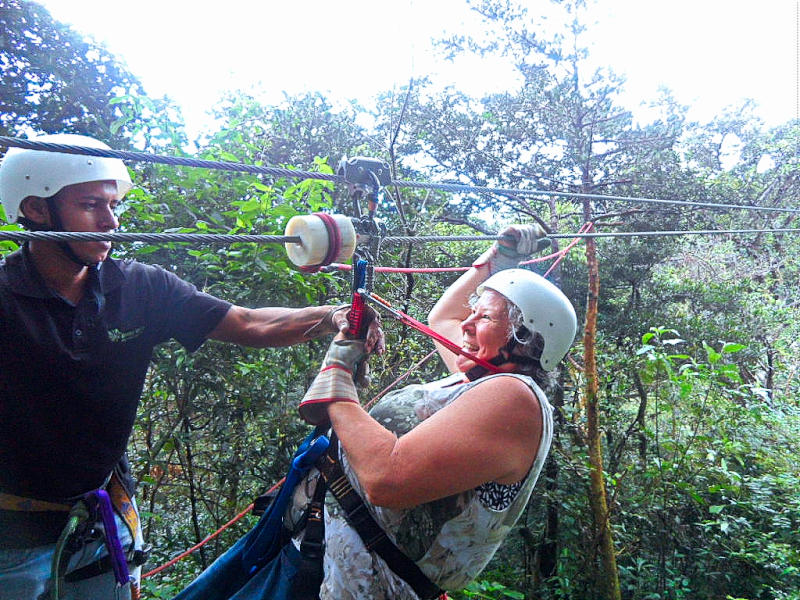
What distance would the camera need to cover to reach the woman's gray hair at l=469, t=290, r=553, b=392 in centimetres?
156

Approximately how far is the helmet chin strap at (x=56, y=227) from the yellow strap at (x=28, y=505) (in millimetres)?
700

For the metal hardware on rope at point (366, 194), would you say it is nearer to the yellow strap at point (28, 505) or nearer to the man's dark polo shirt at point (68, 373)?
the man's dark polo shirt at point (68, 373)

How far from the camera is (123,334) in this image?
5.36 feet

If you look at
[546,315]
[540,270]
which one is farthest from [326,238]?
[540,270]

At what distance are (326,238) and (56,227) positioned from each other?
2.97 feet

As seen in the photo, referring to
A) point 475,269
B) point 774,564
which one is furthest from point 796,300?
point 475,269

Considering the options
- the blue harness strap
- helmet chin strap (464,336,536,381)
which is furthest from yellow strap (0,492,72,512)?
helmet chin strap (464,336,536,381)

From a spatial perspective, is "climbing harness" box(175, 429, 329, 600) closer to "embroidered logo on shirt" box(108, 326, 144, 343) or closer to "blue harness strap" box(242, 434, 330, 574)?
"blue harness strap" box(242, 434, 330, 574)

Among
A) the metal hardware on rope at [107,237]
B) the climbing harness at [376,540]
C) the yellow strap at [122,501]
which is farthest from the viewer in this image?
the yellow strap at [122,501]

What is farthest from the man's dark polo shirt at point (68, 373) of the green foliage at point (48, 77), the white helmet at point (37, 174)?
the green foliage at point (48, 77)

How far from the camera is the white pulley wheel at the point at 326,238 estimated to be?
1.46 meters

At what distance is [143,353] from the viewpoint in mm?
1685

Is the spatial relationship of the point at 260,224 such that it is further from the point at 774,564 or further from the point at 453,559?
the point at 774,564

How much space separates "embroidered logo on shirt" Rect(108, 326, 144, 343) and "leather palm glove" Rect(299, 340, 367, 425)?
643mm
